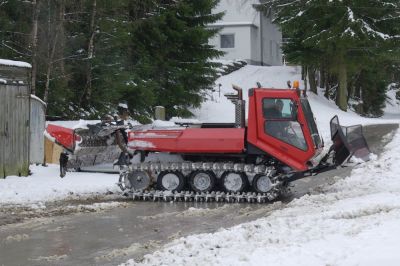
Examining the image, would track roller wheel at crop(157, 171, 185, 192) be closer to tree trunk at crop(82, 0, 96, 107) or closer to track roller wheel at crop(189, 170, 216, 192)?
track roller wheel at crop(189, 170, 216, 192)

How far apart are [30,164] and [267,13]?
2422 cm

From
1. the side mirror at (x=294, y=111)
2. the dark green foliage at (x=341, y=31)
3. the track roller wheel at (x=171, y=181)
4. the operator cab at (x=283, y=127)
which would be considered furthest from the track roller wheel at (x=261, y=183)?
the dark green foliage at (x=341, y=31)

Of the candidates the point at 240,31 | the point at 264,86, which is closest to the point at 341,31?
the point at 264,86

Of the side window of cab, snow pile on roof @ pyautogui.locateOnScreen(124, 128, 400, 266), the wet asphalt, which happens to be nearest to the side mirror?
the side window of cab

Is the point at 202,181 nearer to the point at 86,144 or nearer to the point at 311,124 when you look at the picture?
the point at 311,124

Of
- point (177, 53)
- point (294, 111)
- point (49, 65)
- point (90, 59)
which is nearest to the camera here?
point (294, 111)

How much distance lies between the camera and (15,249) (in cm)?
866

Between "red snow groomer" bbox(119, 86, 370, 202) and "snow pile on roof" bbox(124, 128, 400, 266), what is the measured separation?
5.16ft

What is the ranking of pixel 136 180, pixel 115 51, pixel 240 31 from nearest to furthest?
pixel 136 180
pixel 115 51
pixel 240 31

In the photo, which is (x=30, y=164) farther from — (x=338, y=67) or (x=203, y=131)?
(x=338, y=67)

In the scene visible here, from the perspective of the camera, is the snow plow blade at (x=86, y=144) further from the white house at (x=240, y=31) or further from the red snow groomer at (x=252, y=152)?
the white house at (x=240, y=31)

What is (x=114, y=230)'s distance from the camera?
10055mm

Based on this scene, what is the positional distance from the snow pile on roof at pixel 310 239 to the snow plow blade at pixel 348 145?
124 cm

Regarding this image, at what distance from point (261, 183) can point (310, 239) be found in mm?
5487
